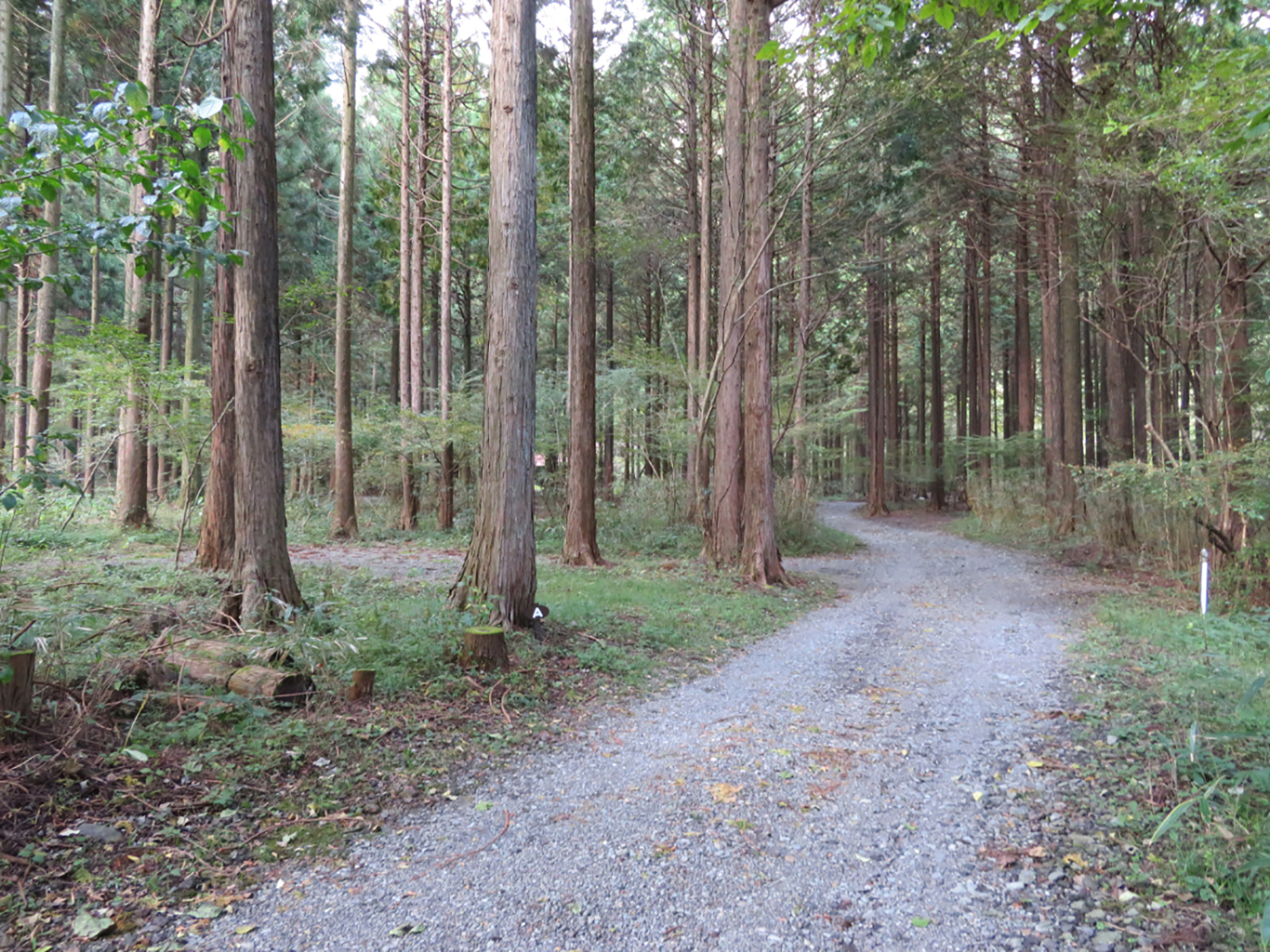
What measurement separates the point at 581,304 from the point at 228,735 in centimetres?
905

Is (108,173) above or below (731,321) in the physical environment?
below

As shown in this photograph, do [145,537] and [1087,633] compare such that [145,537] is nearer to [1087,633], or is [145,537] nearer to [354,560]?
[354,560]

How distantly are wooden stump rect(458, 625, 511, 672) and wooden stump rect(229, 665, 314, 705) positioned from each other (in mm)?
1196

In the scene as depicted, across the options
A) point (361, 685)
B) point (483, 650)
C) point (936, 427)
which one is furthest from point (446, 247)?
point (936, 427)

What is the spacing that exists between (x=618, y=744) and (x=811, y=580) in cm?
762

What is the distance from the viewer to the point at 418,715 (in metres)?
4.33

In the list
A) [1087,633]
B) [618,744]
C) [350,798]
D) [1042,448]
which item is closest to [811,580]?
[1087,633]

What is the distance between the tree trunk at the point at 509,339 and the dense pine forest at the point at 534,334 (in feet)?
0.12

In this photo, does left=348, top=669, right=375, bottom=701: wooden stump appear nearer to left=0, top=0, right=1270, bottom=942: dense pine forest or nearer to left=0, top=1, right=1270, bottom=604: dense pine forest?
left=0, top=0, right=1270, bottom=942: dense pine forest

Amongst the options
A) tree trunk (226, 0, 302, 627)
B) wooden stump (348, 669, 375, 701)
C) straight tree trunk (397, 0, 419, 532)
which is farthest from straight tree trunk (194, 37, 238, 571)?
straight tree trunk (397, 0, 419, 532)

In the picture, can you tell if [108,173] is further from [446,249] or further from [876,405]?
[876,405]

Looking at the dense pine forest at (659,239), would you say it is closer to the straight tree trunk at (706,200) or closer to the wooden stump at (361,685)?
the straight tree trunk at (706,200)

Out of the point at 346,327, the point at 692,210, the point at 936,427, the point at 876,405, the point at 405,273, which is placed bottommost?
the point at 936,427

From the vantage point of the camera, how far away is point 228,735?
3662mm
